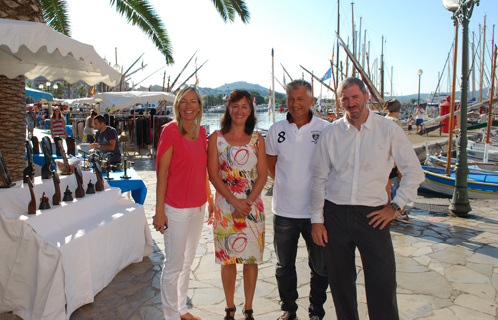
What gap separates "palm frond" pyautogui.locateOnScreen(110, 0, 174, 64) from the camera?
702 centimetres

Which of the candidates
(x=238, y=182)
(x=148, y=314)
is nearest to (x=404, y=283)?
(x=238, y=182)

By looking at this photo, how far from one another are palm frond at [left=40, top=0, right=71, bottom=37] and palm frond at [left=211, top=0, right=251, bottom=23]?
129 inches

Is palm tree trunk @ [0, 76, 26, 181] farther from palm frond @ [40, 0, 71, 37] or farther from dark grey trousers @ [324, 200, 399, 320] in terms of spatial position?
dark grey trousers @ [324, 200, 399, 320]

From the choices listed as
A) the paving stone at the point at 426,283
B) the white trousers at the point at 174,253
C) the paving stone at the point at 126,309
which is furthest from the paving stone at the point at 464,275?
the paving stone at the point at 126,309

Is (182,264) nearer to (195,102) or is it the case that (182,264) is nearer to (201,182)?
(201,182)

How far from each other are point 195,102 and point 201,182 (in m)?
0.65

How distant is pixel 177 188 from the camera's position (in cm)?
271

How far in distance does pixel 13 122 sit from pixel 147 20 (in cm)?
356

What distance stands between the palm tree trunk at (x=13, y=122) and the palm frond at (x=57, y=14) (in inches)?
108

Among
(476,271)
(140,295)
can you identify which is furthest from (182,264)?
(476,271)

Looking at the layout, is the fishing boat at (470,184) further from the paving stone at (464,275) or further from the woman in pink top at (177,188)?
the woman in pink top at (177,188)

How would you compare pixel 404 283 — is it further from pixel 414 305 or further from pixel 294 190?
pixel 294 190

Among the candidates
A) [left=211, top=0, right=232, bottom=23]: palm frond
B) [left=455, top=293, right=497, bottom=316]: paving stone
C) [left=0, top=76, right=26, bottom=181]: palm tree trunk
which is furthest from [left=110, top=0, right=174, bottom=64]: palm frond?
[left=455, top=293, right=497, bottom=316]: paving stone

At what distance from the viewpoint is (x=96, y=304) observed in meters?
3.16
